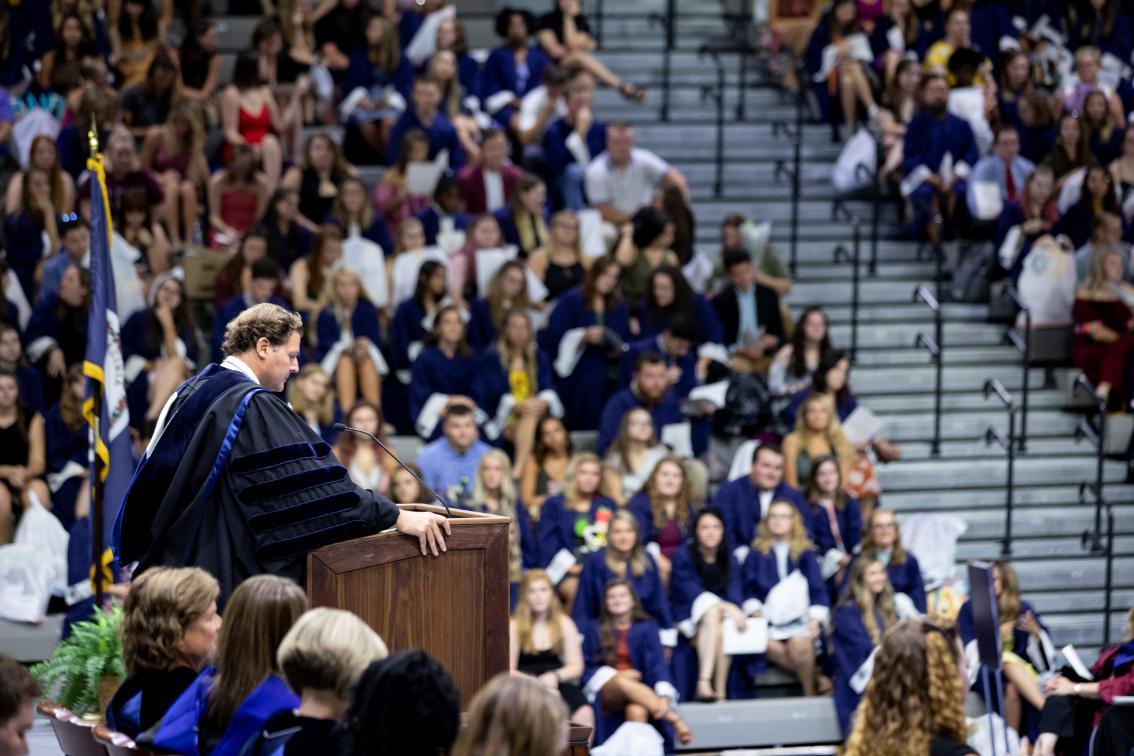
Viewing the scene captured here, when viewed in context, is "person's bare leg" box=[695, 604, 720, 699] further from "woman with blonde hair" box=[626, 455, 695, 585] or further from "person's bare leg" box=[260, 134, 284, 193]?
"person's bare leg" box=[260, 134, 284, 193]

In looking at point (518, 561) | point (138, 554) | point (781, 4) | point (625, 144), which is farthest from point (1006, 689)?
point (781, 4)

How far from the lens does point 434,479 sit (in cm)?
1168

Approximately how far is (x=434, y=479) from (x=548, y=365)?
137 cm

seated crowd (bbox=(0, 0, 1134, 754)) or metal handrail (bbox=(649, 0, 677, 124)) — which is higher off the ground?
metal handrail (bbox=(649, 0, 677, 124))

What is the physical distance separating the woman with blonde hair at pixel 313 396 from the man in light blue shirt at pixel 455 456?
60 centimetres

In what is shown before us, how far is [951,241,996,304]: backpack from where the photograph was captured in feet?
47.8

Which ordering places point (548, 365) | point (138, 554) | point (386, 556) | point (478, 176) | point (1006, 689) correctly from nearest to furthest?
point (386, 556) → point (138, 554) → point (1006, 689) → point (548, 365) → point (478, 176)

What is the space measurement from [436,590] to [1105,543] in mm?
8203

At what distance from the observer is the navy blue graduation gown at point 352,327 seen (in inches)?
496

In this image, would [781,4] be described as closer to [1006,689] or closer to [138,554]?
[1006,689]

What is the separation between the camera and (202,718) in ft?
17.8

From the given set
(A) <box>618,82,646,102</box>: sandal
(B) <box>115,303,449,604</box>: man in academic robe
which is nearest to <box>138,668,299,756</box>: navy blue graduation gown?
(B) <box>115,303,449,604</box>: man in academic robe

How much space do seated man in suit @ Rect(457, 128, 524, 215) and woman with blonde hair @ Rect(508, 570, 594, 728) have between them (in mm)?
4042

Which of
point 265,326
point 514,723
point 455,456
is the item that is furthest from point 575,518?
point 514,723
